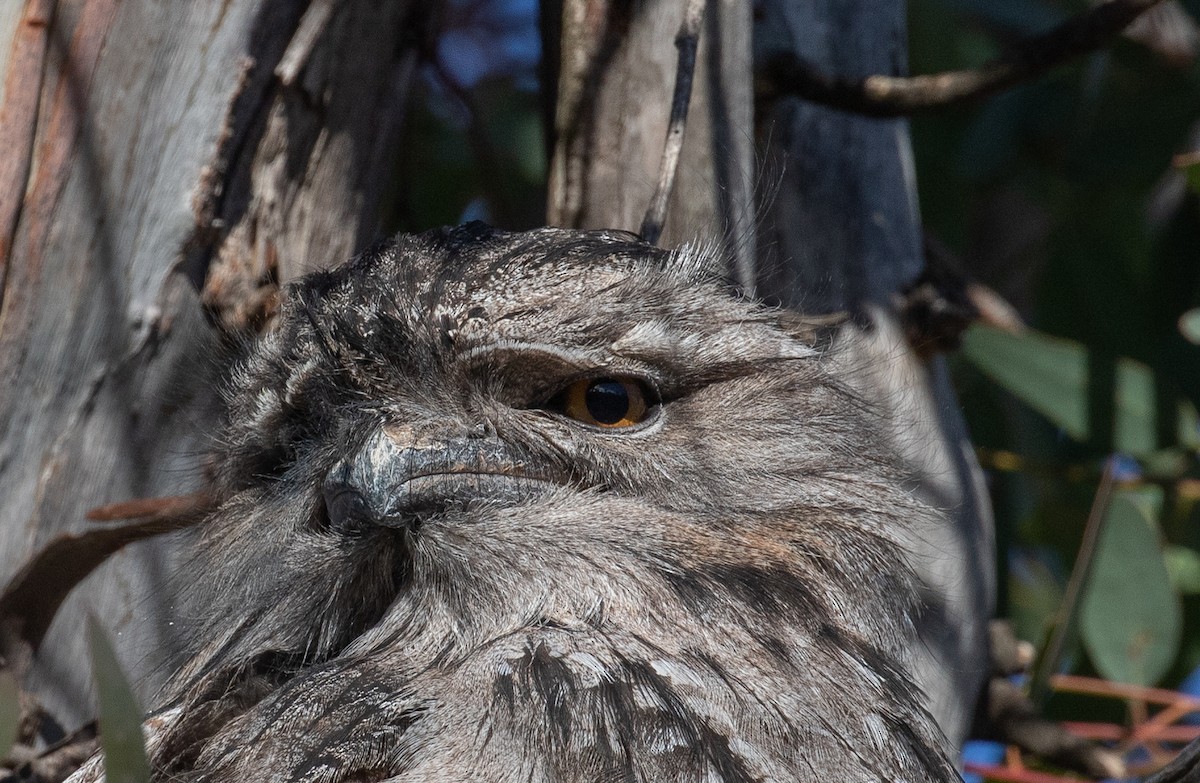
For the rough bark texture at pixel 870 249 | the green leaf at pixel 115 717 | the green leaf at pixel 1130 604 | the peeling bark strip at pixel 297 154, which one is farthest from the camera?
the green leaf at pixel 1130 604

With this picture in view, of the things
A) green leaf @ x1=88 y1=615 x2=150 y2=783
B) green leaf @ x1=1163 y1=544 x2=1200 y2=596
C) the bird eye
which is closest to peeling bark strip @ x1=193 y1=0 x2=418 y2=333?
the bird eye

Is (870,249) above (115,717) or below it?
above

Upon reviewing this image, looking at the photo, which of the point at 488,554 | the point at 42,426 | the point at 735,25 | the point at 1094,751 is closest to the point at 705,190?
the point at 735,25

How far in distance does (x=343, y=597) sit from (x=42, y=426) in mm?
611

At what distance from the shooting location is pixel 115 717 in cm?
134

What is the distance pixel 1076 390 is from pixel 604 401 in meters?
1.61

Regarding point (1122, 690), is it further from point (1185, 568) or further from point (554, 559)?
point (554, 559)

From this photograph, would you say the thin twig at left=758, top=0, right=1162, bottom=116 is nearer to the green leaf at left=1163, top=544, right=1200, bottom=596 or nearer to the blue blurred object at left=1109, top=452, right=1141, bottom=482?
the blue blurred object at left=1109, top=452, right=1141, bottom=482

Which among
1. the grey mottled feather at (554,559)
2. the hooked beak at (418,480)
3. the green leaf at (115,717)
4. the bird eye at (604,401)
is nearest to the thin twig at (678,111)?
the grey mottled feather at (554,559)

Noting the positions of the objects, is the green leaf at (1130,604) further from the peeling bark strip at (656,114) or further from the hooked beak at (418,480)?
the hooked beak at (418,480)

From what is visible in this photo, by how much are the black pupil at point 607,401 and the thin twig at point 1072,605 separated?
119 cm

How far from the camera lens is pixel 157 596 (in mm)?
2549

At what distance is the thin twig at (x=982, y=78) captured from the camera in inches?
98.0

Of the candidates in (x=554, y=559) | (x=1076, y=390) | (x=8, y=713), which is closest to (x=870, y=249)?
(x=1076, y=390)
